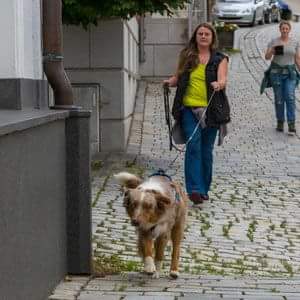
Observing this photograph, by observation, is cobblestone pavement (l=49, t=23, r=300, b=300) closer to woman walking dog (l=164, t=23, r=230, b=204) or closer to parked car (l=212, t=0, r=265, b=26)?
woman walking dog (l=164, t=23, r=230, b=204)

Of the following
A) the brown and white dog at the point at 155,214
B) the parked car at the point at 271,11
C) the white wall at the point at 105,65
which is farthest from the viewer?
the parked car at the point at 271,11

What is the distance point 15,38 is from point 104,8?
16.8ft

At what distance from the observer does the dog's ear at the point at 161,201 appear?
5.84m

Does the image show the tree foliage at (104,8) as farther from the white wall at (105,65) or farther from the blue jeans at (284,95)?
the blue jeans at (284,95)

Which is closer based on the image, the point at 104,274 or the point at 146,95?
the point at 104,274

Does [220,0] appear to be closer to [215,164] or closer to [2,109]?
[215,164]

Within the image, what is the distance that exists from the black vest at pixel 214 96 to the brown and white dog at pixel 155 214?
2.94 meters

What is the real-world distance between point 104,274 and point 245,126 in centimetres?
940

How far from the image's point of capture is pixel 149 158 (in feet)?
40.6

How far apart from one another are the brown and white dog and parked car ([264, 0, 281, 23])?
3348 centimetres

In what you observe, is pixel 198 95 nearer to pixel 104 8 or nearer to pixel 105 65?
pixel 104 8

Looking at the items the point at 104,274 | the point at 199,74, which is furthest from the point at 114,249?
the point at 199,74

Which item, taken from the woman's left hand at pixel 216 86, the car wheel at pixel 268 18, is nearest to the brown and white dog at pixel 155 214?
the woman's left hand at pixel 216 86

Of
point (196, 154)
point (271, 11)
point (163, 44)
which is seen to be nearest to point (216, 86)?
point (196, 154)
